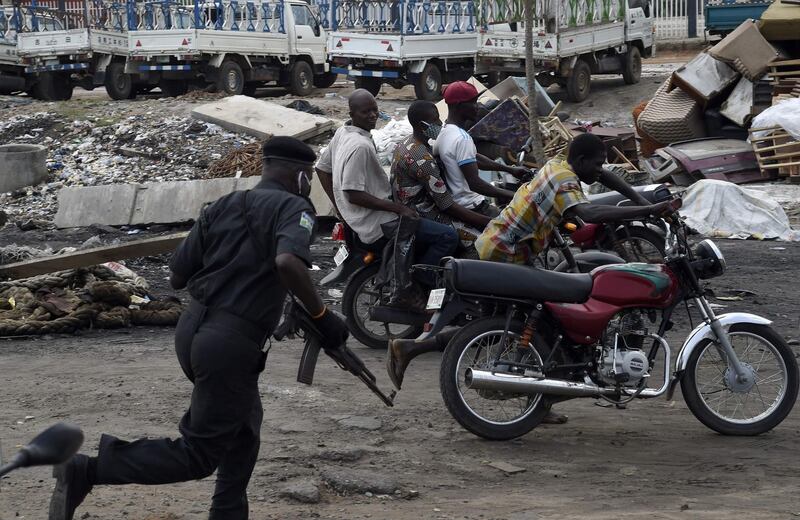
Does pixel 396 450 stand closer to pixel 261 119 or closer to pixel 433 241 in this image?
pixel 433 241

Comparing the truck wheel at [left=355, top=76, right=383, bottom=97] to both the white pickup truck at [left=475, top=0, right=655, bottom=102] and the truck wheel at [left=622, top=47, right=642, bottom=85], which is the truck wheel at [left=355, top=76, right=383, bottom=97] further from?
the truck wheel at [left=622, top=47, right=642, bottom=85]

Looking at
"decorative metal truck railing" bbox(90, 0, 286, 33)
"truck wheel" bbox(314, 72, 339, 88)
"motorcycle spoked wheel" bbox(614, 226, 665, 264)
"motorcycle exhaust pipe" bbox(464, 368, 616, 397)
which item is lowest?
"motorcycle exhaust pipe" bbox(464, 368, 616, 397)

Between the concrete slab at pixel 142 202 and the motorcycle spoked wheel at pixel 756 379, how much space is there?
8095 millimetres

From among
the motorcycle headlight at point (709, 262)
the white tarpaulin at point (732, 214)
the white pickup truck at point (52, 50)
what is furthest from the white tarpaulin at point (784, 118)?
the white pickup truck at point (52, 50)

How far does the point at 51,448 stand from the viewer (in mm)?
2854

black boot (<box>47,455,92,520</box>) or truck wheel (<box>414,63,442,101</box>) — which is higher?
truck wheel (<box>414,63,442,101</box>)

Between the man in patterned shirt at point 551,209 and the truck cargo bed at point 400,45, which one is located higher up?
the truck cargo bed at point 400,45

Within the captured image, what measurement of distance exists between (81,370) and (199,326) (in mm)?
3432

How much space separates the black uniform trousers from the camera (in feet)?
14.5

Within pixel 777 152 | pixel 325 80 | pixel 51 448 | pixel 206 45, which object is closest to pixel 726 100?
pixel 777 152

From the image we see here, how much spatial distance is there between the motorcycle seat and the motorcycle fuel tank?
0.05 metres

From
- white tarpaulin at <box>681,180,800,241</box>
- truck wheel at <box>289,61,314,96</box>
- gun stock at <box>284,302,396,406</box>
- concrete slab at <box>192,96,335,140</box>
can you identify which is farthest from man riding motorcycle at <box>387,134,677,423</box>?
truck wheel at <box>289,61,314,96</box>

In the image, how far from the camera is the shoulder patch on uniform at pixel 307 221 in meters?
4.40

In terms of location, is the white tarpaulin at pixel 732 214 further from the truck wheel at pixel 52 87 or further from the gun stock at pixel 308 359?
the truck wheel at pixel 52 87
